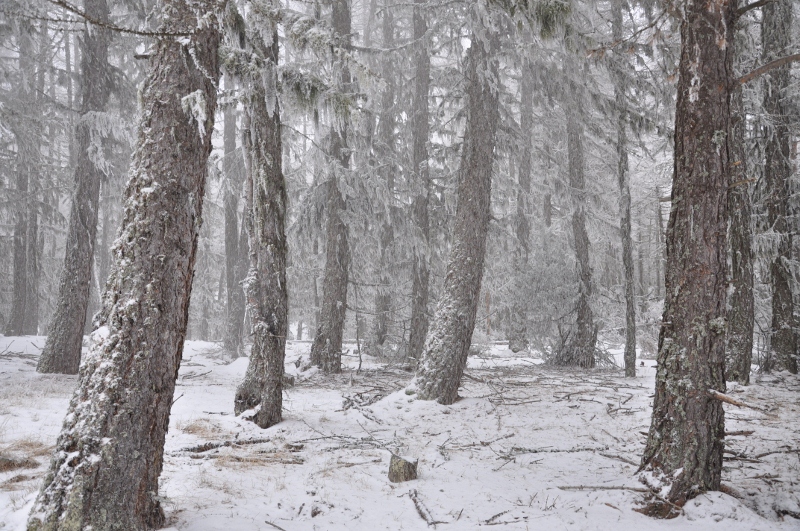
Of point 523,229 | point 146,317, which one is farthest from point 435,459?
point 523,229

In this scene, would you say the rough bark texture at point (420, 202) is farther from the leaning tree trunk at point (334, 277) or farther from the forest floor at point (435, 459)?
the forest floor at point (435, 459)

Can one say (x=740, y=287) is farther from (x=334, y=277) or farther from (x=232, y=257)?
(x=232, y=257)

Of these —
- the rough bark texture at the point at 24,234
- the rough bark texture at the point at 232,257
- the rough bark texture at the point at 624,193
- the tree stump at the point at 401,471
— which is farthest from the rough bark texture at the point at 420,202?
the rough bark texture at the point at 24,234

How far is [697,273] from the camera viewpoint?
430 cm

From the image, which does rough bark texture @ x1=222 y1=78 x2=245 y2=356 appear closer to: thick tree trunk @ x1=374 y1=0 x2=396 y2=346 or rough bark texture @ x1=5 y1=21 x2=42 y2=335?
thick tree trunk @ x1=374 y1=0 x2=396 y2=346

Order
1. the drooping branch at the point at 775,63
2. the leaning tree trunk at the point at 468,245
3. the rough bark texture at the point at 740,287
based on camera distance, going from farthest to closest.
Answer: the rough bark texture at the point at 740,287, the leaning tree trunk at the point at 468,245, the drooping branch at the point at 775,63

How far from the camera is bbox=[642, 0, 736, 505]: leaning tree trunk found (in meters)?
4.23

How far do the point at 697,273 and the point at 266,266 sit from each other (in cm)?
531

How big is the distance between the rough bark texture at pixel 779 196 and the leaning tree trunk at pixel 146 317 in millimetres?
10544

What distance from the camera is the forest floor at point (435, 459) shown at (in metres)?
4.07

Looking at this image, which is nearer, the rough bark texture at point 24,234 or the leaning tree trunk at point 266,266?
the leaning tree trunk at point 266,266

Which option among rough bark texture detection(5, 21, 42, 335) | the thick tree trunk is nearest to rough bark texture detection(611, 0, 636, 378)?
the thick tree trunk

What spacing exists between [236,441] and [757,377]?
9.74 metres

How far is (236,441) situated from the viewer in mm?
6141
